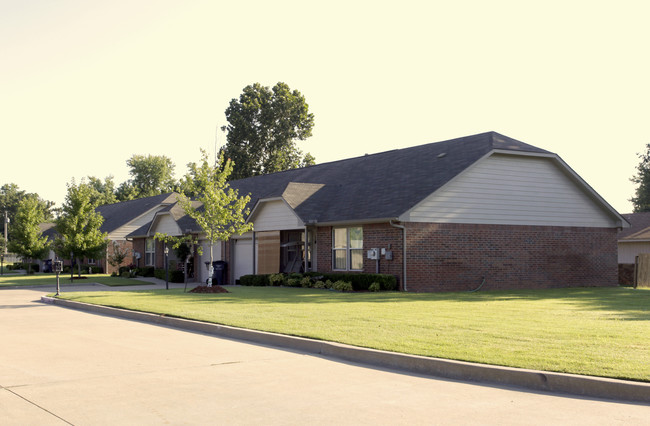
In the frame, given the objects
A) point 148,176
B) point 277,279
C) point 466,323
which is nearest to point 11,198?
point 148,176

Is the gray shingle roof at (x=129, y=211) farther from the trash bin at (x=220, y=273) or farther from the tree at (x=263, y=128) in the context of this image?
the trash bin at (x=220, y=273)

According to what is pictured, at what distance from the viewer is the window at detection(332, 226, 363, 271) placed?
25.8 metres

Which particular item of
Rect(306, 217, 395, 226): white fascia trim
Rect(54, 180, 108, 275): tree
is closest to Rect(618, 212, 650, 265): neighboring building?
Rect(306, 217, 395, 226): white fascia trim

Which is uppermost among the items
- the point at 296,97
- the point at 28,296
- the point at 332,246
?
the point at 296,97

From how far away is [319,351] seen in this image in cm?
1046

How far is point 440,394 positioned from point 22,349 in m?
7.29

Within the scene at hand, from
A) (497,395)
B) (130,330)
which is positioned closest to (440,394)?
(497,395)

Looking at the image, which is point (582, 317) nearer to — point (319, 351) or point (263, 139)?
point (319, 351)

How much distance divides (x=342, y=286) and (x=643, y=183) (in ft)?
183

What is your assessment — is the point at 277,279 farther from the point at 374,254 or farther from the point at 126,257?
the point at 126,257

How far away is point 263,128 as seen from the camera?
6650 centimetres

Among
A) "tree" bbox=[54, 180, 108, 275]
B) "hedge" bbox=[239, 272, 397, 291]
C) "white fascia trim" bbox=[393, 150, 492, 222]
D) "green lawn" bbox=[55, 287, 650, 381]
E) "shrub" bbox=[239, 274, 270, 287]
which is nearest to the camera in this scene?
"green lawn" bbox=[55, 287, 650, 381]

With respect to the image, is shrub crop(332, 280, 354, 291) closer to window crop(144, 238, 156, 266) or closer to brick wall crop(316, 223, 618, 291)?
brick wall crop(316, 223, 618, 291)

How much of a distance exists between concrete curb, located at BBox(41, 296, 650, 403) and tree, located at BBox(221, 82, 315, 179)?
178ft
